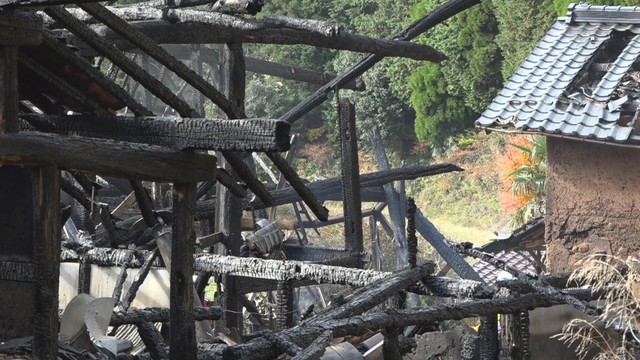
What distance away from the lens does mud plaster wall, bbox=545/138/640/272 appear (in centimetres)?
1289

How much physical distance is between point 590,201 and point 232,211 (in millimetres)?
4237

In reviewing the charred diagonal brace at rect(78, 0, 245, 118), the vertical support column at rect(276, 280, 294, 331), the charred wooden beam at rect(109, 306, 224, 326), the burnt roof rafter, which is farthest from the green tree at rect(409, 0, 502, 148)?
the charred diagonal brace at rect(78, 0, 245, 118)

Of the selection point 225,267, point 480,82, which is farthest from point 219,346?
point 480,82

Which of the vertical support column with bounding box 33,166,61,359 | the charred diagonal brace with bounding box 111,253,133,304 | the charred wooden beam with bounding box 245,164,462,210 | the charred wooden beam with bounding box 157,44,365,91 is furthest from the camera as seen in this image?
the charred wooden beam with bounding box 157,44,365,91

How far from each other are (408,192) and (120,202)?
17629 millimetres

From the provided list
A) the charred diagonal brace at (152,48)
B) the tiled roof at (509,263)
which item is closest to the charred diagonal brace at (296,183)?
the charred diagonal brace at (152,48)

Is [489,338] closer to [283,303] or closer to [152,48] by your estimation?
[283,303]

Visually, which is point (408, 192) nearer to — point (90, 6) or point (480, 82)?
point (480, 82)

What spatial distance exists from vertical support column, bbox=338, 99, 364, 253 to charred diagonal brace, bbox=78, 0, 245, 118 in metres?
5.29

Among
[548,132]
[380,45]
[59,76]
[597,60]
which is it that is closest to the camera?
[59,76]

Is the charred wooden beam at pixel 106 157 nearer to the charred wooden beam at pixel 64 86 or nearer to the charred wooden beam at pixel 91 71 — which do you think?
the charred wooden beam at pixel 91 71

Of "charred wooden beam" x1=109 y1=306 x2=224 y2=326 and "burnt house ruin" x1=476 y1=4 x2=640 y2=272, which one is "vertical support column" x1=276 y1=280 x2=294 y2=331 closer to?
"charred wooden beam" x1=109 y1=306 x2=224 y2=326

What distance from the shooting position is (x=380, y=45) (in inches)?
458

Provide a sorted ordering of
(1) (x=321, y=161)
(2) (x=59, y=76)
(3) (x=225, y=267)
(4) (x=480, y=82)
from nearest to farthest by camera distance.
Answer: (2) (x=59, y=76) < (3) (x=225, y=267) < (4) (x=480, y=82) < (1) (x=321, y=161)
